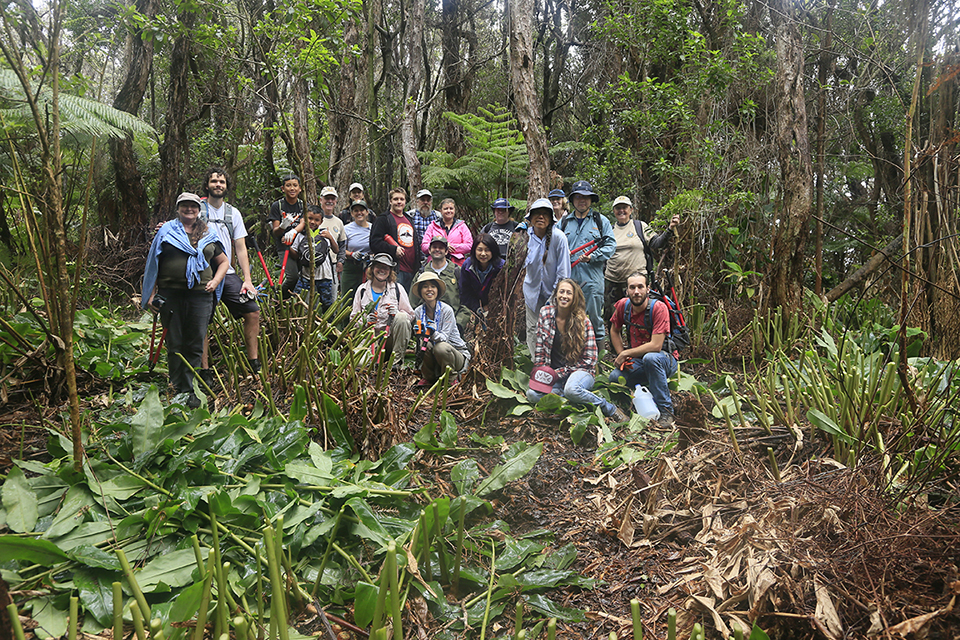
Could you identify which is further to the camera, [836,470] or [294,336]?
[294,336]

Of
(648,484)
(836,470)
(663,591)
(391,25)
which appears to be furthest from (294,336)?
(391,25)

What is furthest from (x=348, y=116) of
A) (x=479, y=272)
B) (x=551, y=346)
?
(x=551, y=346)

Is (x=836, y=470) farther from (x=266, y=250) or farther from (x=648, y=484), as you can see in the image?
(x=266, y=250)

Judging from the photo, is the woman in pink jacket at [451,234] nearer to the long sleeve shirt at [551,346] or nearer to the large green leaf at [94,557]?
the long sleeve shirt at [551,346]

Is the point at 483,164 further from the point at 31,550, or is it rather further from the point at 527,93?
the point at 31,550

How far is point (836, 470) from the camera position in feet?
9.57

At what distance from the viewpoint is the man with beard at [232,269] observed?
4609 mm

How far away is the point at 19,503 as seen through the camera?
2.50m

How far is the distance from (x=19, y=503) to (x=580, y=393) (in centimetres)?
339

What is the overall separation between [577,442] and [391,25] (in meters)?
14.8

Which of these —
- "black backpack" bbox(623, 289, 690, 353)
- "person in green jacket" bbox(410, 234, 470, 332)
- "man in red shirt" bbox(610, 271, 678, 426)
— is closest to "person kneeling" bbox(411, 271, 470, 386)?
"person in green jacket" bbox(410, 234, 470, 332)

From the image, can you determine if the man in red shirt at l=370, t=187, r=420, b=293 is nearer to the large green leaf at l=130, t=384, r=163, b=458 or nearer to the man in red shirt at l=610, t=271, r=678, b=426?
the man in red shirt at l=610, t=271, r=678, b=426

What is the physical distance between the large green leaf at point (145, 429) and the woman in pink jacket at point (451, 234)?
3590 mm

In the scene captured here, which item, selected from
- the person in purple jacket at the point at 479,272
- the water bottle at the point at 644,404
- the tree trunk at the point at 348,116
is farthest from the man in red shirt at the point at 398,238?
the tree trunk at the point at 348,116
